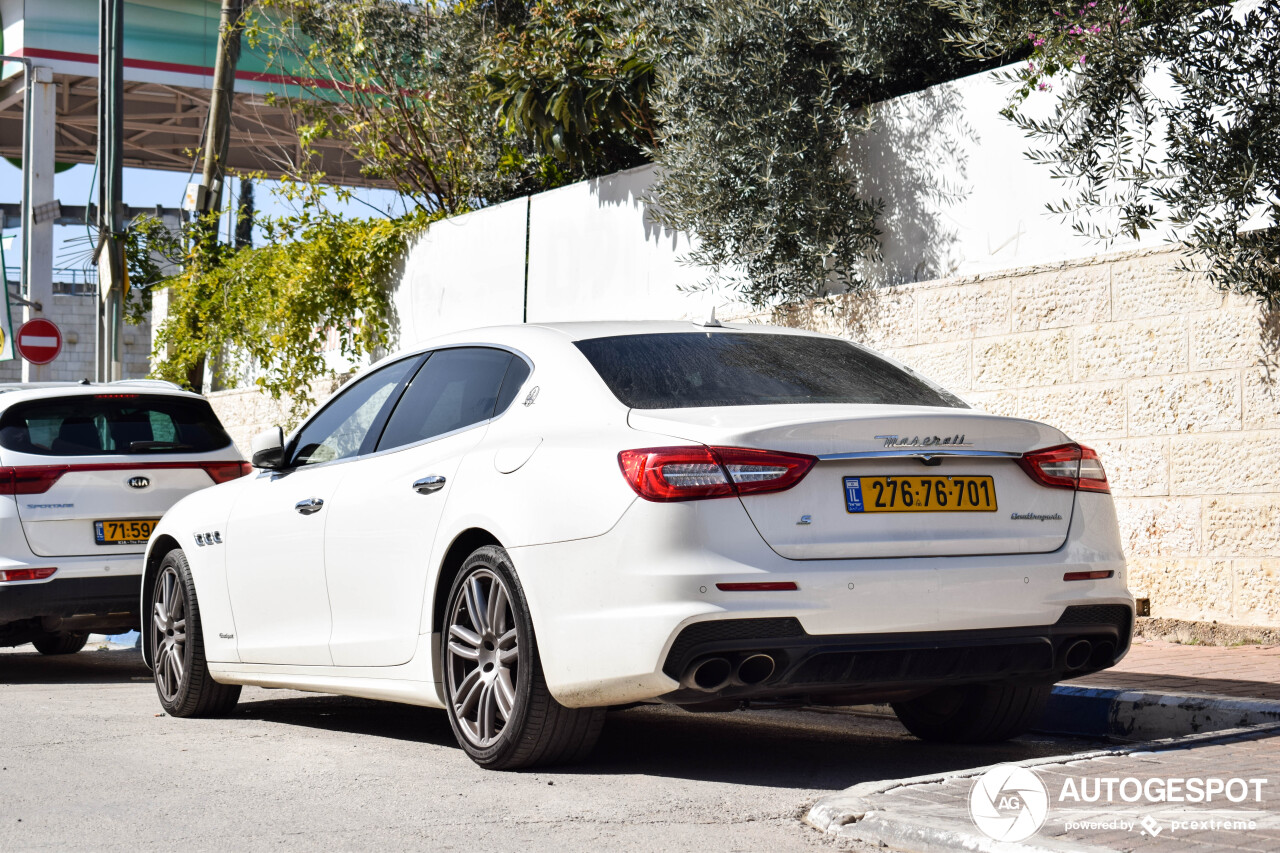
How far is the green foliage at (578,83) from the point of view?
12711mm

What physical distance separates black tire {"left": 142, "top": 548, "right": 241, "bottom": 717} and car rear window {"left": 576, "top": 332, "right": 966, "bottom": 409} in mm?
2856

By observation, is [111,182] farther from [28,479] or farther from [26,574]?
[26,574]

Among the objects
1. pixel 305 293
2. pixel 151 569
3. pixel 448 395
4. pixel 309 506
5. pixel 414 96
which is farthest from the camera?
pixel 305 293

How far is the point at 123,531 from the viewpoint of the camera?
941 cm

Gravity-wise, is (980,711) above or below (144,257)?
below

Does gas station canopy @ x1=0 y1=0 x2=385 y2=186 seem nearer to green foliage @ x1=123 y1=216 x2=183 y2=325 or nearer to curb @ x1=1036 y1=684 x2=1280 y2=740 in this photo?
green foliage @ x1=123 y1=216 x2=183 y2=325

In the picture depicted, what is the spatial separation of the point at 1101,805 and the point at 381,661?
278 centimetres

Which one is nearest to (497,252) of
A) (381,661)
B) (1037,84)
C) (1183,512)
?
(1037,84)

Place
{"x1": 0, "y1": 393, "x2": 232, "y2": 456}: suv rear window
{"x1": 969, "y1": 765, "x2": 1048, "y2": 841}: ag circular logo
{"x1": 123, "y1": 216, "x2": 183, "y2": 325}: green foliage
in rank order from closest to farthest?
{"x1": 969, "y1": 765, "x2": 1048, "y2": 841}: ag circular logo, {"x1": 0, "y1": 393, "x2": 232, "y2": 456}: suv rear window, {"x1": 123, "y1": 216, "x2": 183, "y2": 325}: green foliage

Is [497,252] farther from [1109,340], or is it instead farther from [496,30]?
[1109,340]

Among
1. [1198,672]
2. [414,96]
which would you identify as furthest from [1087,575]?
[414,96]

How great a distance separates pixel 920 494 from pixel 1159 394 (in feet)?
13.6

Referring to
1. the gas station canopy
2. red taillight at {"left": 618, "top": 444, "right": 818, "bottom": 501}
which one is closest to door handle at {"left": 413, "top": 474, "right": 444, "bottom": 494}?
red taillight at {"left": 618, "top": 444, "right": 818, "bottom": 501}

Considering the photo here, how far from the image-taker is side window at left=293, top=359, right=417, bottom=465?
21.6ft
